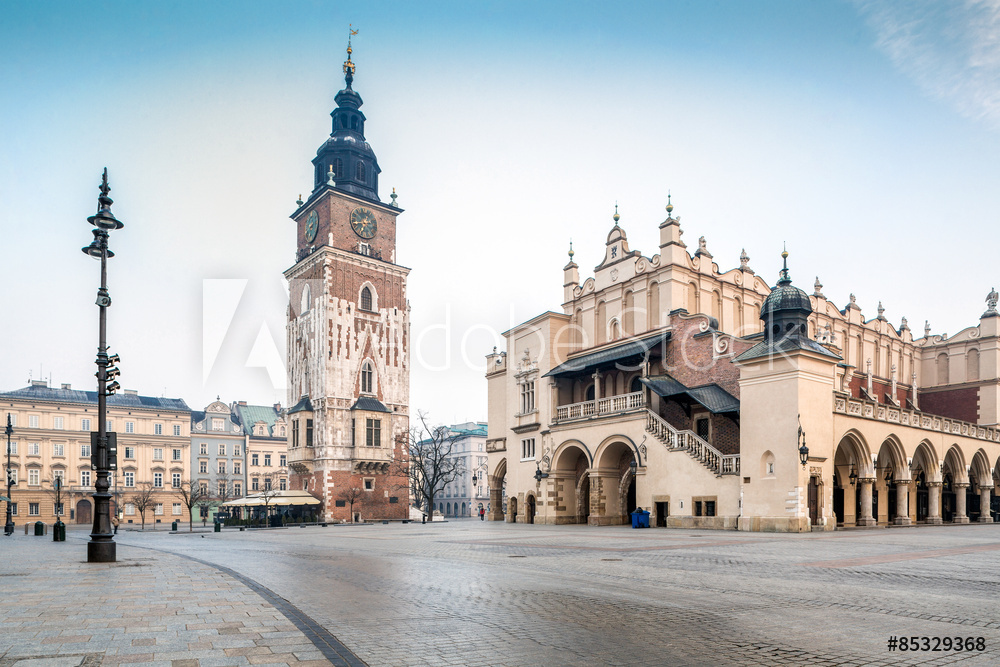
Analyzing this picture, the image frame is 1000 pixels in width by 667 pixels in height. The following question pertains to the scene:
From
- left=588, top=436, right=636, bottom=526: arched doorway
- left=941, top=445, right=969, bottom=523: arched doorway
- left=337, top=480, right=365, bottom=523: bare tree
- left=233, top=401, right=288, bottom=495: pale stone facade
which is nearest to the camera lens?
left=588, top=436, right=636, bottom=526: arched doorway

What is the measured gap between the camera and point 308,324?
6694 centimetres

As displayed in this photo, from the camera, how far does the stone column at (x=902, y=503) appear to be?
3650 cm

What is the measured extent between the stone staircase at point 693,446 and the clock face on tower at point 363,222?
129ft

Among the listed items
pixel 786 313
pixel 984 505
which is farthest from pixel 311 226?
pixel 984 505

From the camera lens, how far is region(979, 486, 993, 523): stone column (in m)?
44.1

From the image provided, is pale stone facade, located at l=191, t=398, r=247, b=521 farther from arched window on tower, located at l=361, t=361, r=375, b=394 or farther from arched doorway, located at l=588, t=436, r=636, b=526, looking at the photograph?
arched doorway, located at l=588, t=436, r=636, b=526

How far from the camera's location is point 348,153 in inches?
2719

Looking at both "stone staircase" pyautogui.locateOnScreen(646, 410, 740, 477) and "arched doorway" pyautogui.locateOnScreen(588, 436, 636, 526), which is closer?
"stone staircase" pyautogui.locateOnScreen(646, 410, 740, 477)

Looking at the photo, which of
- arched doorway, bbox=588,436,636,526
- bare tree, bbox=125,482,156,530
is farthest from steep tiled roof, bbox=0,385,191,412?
arched doorway, bbox=588,436,636,526

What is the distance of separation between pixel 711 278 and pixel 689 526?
1535 cm

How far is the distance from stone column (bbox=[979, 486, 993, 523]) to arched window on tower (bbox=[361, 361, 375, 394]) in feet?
150

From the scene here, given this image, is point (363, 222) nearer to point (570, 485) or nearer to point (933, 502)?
point (570, 485)

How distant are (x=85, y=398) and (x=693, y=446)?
239 feet

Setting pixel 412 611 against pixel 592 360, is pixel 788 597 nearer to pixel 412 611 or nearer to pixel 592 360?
pixel 412 611
